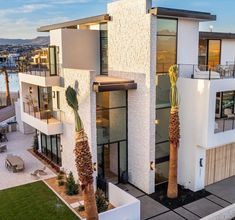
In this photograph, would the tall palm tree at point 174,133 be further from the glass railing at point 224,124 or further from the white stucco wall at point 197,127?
the glass railing at point 224,124

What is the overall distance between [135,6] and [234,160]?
430 inches

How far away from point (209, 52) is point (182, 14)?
20.6 ft

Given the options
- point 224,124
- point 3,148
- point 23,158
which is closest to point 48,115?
point 23,158

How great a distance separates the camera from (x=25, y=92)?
22328mm

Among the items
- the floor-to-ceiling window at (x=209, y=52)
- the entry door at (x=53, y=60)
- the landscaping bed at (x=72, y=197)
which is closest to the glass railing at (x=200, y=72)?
the floor-to-ceiling window at (x=209, y=52)

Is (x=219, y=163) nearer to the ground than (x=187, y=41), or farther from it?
nearer to the ground

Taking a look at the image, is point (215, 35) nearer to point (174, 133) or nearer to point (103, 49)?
point (103, 49)

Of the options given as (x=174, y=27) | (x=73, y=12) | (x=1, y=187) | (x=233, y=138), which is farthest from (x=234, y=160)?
(x=73, y=12)

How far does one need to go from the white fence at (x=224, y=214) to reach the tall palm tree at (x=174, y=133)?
9.25 feet

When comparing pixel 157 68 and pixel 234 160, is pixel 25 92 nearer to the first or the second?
pixel 157 68

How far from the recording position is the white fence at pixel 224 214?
13.0 meters

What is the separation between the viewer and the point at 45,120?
59.2 ft

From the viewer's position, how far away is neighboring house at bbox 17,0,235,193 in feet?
49.8

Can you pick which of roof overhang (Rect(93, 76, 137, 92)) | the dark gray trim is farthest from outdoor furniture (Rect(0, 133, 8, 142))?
the dark gray trim
